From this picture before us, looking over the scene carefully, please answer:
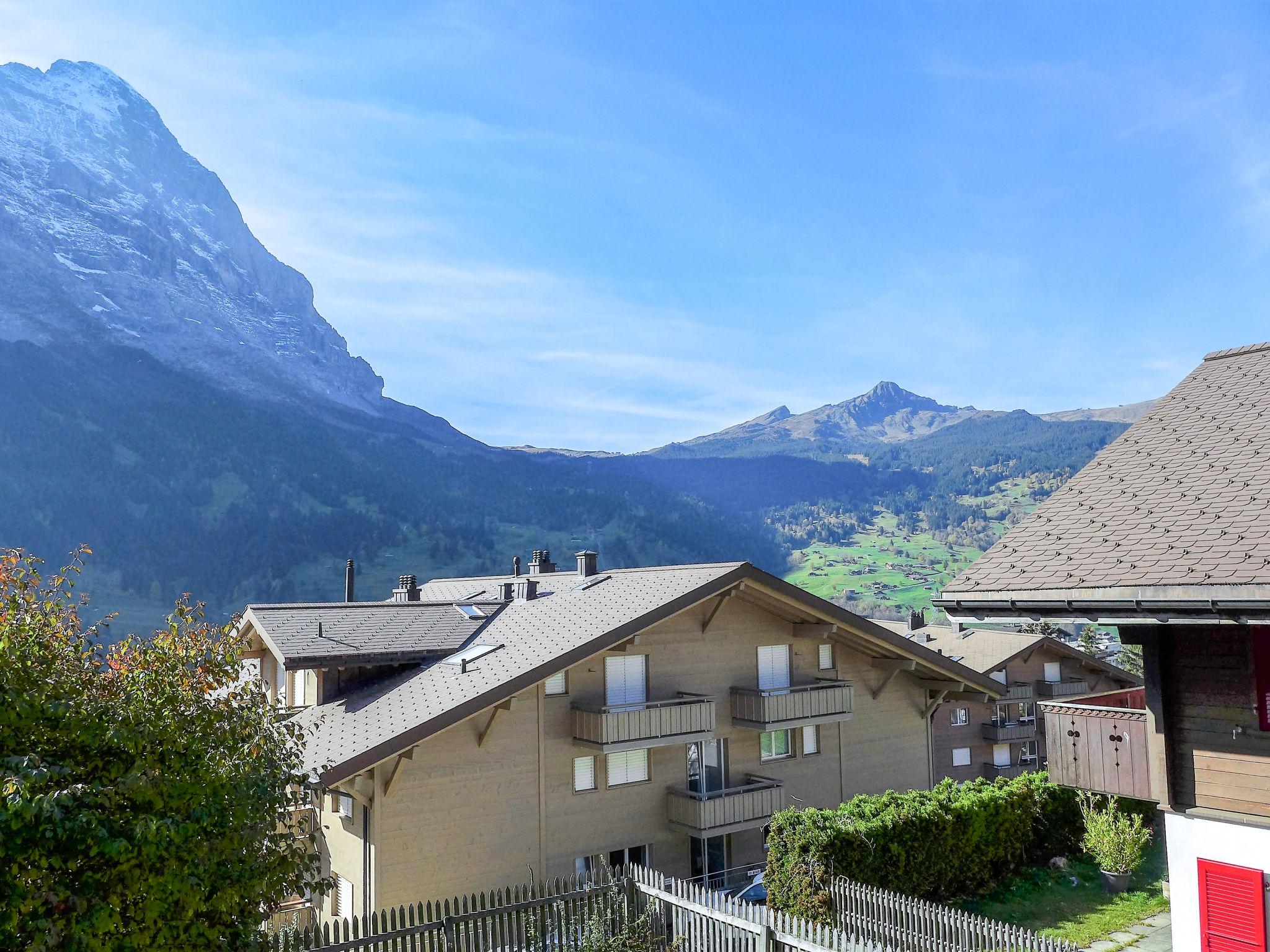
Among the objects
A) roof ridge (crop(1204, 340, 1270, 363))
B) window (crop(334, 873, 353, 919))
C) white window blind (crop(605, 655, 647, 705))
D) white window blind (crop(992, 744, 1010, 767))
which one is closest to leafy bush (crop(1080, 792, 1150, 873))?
white window blind (crop(605, 655, 647, 705))

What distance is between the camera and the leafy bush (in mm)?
20531

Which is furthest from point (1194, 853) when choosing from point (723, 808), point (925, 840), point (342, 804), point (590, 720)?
point (342, 804)

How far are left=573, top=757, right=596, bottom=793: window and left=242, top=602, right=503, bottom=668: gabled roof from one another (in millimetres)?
5868

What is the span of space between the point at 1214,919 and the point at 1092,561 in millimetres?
4280

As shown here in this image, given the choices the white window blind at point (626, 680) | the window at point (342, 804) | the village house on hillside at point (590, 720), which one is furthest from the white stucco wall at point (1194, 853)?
the window at point (342, 804)

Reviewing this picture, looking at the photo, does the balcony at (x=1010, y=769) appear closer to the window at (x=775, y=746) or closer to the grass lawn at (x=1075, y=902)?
the window at (x=775, y=746)

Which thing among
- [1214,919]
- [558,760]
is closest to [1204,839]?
[1214,919]

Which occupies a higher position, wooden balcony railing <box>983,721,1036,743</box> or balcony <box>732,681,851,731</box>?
balcony <box>732,681,851,731</box>

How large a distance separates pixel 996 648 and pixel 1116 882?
31.8m

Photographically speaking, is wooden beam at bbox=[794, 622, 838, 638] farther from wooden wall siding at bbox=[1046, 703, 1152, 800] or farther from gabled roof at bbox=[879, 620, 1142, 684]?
gabled roof at bbox=[879, 620, 1142, 684]

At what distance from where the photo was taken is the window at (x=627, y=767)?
2409 centimetres

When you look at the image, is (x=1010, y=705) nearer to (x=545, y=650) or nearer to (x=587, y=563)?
(x=587, y=563)

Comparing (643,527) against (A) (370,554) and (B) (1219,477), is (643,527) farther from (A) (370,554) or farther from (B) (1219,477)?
(B) (1219,477)

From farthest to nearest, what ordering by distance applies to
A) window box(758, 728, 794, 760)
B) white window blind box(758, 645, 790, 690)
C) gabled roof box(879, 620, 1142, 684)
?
gabled roof box(879, 620, 1142, 684)
white window blind box(758, 645, 790, 690)
window box(758, 728, 794, 760)
